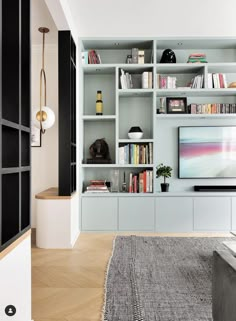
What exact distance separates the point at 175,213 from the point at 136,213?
22.1 inches

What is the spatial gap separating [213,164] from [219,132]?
50 cm

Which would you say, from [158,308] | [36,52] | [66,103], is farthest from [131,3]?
[158,308]

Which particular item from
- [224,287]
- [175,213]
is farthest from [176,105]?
[224,287]

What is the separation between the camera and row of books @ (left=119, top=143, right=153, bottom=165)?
476cm

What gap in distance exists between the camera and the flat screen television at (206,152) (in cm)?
502

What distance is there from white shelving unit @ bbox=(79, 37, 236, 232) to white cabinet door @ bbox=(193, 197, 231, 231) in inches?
0.6

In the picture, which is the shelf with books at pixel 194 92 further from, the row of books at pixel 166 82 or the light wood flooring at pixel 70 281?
the light wood flooring at pixel 70 281

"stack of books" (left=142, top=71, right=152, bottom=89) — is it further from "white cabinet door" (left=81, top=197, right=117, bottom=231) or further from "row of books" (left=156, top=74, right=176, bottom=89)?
"white cabinet door" (left=81, top=197, right=117, bottom=231)

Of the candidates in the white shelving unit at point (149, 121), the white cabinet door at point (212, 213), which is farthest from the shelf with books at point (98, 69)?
the white cabinet door at point (212, 213)

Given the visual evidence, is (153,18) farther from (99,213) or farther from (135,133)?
(99,213)

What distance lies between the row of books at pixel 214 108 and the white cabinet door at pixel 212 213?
1272mm

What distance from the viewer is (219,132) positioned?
16.5ft

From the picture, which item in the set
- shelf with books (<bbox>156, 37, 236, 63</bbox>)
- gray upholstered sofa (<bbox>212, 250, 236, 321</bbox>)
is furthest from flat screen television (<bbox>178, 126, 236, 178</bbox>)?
gray upholstered sofa (<bbox>212, 250, 236, 321</bbox>)

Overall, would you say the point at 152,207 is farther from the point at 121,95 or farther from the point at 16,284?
the point at 16,284
